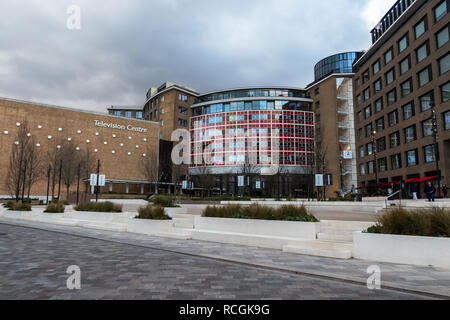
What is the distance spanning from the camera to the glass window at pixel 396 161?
151ft

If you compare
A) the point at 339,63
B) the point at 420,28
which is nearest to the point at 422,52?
the point at 420,28

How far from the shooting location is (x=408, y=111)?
4459 centimetres

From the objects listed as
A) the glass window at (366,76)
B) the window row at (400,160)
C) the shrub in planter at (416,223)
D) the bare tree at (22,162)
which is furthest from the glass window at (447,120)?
the bare tree at (22,162)

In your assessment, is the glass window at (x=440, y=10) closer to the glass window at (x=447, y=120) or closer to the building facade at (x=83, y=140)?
the glass window at (x=447, y=120)

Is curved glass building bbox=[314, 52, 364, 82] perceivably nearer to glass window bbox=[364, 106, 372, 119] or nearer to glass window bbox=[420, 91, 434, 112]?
glass window bbox=[364, 106, 372, 119]

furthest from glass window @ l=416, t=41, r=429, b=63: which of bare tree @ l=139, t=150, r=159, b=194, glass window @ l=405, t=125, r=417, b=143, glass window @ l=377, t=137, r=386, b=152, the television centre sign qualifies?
the television centre sign

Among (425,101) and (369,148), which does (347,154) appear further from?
(425,101)

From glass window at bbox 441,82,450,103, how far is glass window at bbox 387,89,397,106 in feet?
33.5

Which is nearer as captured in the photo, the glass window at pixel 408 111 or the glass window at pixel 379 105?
the glass window at pixel 408 111

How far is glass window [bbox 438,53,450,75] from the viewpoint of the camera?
36250mm

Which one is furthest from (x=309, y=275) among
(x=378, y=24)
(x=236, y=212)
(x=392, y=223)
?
(x=378, y=24)

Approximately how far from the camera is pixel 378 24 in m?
54.3

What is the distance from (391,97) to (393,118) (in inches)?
139

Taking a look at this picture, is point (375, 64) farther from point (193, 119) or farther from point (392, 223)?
point (392, 223)
